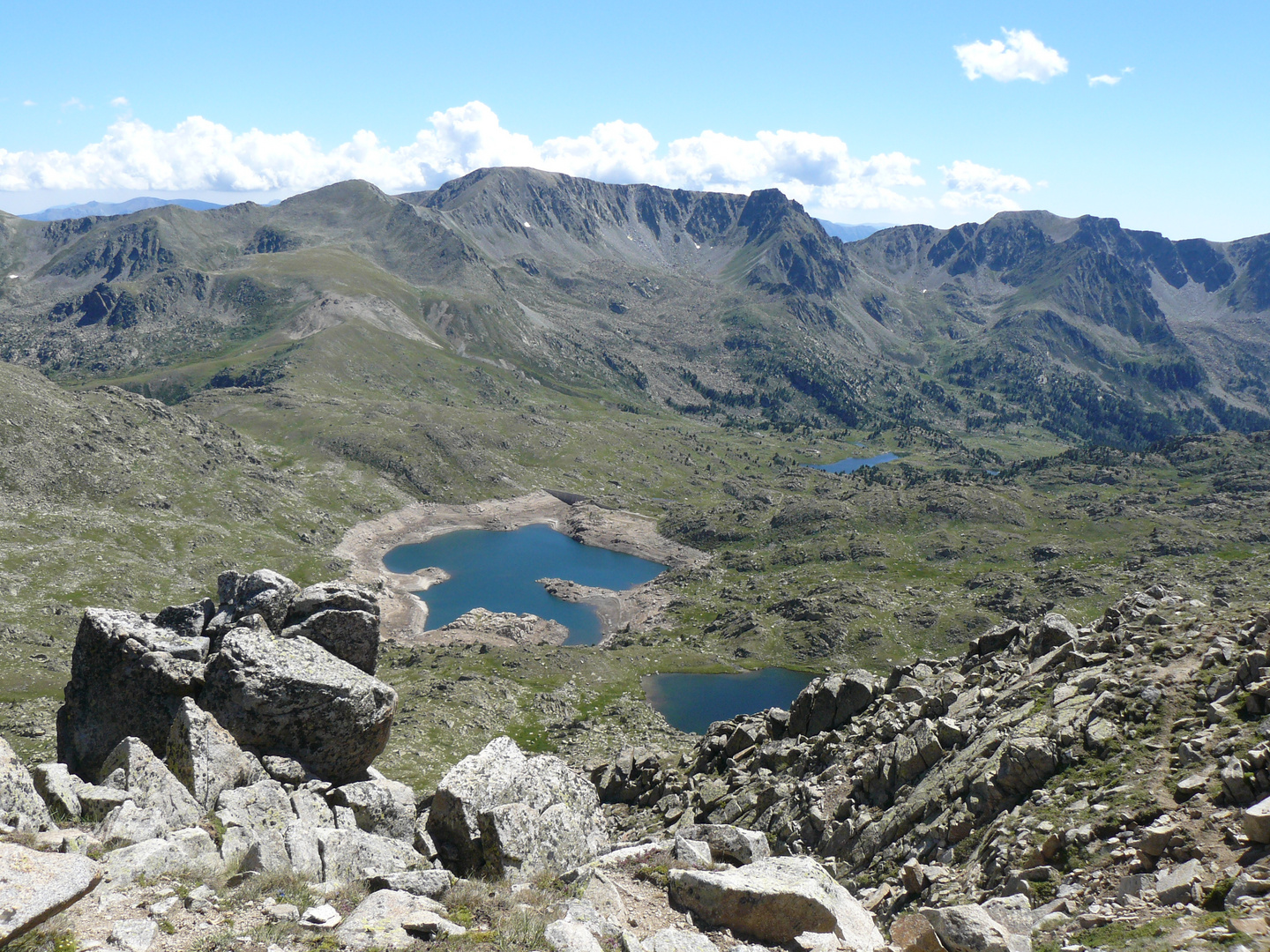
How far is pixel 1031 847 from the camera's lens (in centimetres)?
2127

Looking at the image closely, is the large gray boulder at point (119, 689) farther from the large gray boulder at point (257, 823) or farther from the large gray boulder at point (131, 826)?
the large gray boulder at point (131, 826)

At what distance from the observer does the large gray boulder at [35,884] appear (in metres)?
13.0

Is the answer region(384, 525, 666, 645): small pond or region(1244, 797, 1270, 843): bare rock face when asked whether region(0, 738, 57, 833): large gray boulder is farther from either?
region(384, 525, 666, 645): small pond

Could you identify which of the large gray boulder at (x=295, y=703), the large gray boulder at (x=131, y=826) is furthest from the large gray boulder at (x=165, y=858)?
the large gray boulder at (x=295, y=703)

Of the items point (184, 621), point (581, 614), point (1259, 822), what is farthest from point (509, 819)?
point (581, 614)

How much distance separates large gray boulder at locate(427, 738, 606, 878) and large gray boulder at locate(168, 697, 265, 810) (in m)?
7.61

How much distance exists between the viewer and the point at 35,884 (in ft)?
46.0

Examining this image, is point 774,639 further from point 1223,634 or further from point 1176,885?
point 1176,885

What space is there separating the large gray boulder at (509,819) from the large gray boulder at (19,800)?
11.7 metres

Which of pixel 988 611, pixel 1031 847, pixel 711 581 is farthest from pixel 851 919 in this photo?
pixel 711 581

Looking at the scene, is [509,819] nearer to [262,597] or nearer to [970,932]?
[970,932]

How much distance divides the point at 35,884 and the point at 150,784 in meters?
10.6

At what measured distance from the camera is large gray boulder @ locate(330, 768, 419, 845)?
2675 centimetres

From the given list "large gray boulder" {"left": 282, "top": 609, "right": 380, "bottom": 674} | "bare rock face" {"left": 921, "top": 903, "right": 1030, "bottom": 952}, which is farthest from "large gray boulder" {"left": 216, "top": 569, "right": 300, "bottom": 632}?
"bare rock face" {"left": 921, "top": 903, "right": 1030, "bottom": 952}
